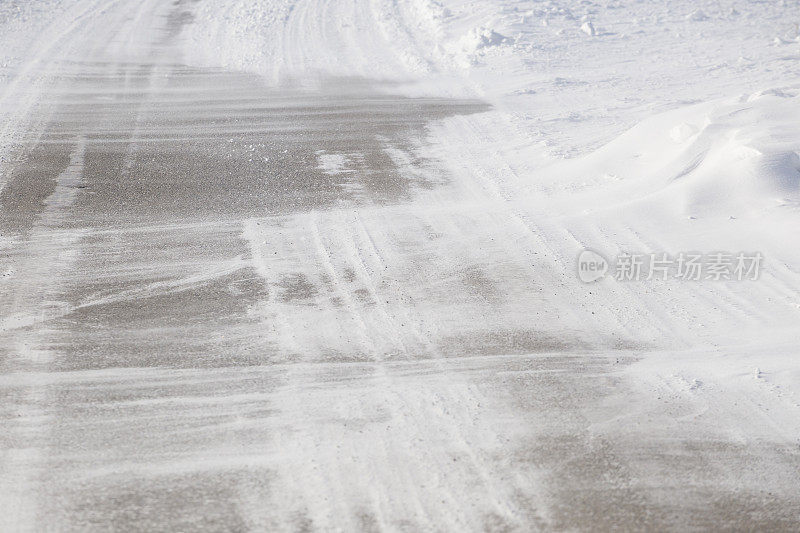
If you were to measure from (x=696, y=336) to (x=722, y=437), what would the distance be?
1.38m

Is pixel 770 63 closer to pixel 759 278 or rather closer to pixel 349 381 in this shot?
pixel 759 278

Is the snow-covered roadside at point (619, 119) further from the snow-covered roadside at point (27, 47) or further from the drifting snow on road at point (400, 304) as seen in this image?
the snow-covered roadside at point (27, 47)

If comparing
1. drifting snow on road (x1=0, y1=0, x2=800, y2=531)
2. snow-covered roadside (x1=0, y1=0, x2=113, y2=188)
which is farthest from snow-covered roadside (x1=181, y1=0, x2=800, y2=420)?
snow-covered roadside (x1=0, y1=0, x2=113, y2=188)

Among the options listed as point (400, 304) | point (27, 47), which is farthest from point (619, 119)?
point (27, 47)

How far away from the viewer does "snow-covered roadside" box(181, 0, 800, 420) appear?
718cm

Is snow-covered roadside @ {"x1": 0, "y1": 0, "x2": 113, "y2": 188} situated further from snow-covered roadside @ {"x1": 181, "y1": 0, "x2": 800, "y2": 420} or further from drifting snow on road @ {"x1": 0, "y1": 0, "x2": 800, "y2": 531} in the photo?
snow-covered roadside @ {"x1": 181, "y1": 0, "x2": 800, "y2": 420}

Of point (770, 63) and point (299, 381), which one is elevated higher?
point (770, 63)

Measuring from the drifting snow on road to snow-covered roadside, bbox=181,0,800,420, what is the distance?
2.2 inches

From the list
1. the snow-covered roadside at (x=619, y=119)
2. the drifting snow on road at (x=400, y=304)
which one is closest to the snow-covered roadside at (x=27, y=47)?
the drifting snow on road at (x=400, y=304)

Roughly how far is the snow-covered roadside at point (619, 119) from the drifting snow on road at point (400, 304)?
56 mm

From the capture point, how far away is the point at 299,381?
19.6 ft

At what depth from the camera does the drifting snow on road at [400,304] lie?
→ 16.0ft

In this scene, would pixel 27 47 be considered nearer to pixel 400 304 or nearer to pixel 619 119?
pixel 619 119

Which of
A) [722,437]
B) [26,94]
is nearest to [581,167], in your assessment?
[722,437]
